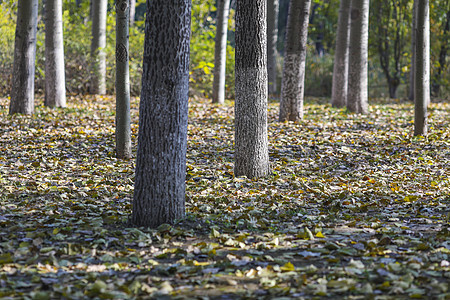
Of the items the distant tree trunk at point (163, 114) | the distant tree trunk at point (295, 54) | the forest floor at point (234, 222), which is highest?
the distant tree trunk at point (295, 54)

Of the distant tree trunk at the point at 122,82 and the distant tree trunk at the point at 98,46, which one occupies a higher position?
the distant tree trunk at the point at 98,46

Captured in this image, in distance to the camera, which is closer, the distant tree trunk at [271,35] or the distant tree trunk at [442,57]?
the distant tree trunk at [271,35]

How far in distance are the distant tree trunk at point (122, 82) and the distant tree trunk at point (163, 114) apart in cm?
257

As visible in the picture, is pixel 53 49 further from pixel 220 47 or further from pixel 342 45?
pixel 342 45

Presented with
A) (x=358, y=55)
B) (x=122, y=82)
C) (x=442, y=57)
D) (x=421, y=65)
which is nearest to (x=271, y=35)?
(x=358, y=55)

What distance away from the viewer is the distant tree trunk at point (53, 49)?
1173 cm

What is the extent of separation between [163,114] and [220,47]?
31.7 feet

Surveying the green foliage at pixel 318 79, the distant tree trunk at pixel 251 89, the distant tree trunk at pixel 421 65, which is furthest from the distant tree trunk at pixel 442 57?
the distant tree trunk at pixel 251 89

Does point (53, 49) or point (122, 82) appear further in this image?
point (53, 49)

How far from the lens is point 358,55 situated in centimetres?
1252

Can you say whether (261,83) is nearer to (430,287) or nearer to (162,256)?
(162,256)

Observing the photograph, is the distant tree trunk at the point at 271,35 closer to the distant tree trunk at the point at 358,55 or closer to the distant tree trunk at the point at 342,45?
the distant tree trunk at the point at 342,45

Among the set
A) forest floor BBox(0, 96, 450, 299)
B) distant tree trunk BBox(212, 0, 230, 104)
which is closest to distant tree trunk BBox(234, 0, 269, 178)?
forest floor BBox(0, 96, 450, 299)

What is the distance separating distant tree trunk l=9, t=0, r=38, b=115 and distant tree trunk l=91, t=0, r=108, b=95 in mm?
4175
